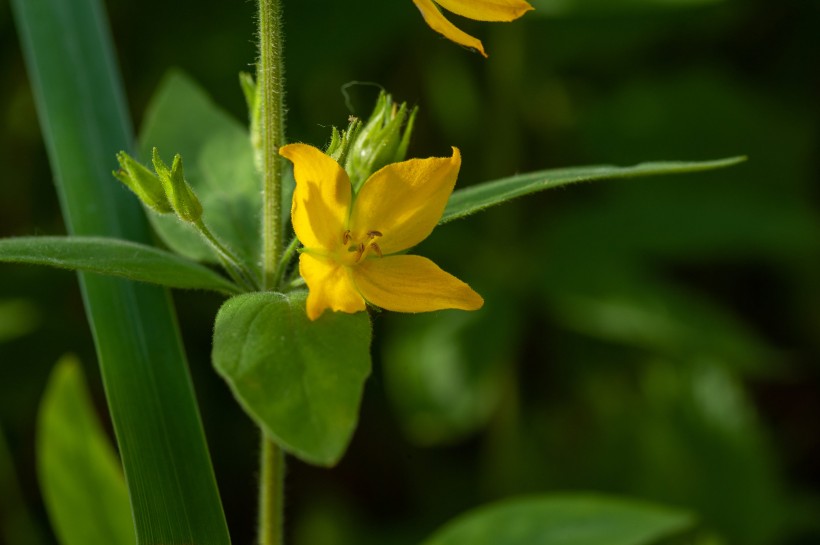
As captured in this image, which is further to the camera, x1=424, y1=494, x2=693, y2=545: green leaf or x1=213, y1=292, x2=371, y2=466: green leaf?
x1=424, y1=494, x2=693, y2=545: green leaf

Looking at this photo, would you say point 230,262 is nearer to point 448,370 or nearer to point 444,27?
point 444,27

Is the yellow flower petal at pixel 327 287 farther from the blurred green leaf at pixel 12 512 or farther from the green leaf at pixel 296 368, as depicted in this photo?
the blurred green leaf at pixel 12 512

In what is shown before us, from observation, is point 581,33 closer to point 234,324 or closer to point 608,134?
point 608,134

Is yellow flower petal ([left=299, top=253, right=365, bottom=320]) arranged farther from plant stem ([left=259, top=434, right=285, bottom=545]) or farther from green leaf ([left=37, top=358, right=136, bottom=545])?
green leaf ([left=37, top=358, right=136, bottom=545])

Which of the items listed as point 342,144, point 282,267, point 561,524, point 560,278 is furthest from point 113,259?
point 560,278

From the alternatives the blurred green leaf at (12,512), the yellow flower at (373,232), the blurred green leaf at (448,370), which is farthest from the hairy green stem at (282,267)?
the blurred green leaf at (12,512)

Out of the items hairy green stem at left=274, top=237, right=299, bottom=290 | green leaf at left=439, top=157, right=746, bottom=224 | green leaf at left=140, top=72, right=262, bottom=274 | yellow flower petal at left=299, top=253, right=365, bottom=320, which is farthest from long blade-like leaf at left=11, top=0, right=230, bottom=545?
green leaf at left=439, top=157, right=746, bottom=224

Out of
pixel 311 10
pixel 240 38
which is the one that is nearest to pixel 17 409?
pixel 240 38
